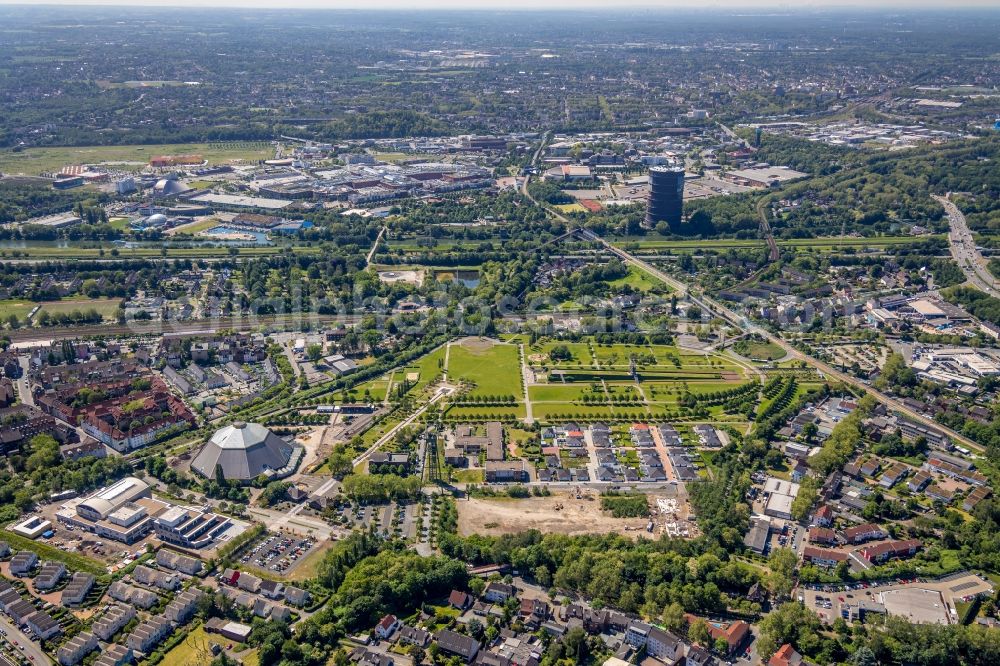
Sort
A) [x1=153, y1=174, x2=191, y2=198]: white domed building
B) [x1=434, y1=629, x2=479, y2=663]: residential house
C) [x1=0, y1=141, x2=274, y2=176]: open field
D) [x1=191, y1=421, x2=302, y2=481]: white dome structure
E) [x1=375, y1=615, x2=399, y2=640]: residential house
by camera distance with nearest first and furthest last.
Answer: [x1=434, y1=629, x2=479, y2=663]: residential house → [x1=375, y1=615, x2=399, y2=640]: residential house → [x1=191, y1=421, x2=302, y2=481]: white dome structure → [x1=153, y1=174, x2=191, y2=198]: white domed building → [x1=0, y1=141, x2=274, y2=176]: open field

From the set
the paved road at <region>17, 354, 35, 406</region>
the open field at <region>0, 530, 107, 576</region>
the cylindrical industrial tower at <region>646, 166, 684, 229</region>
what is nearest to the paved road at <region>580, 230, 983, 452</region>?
the cylindrical industrial tower at <region>646, 166, 684, 229</region>

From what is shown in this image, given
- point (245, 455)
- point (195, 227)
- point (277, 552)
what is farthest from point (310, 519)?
point (195, 227)

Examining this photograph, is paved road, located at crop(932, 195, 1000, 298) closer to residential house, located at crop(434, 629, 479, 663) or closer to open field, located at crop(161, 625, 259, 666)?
residential house, located at crop(434, 629, 479, 663)

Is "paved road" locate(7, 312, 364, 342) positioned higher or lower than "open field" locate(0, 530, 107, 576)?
higher

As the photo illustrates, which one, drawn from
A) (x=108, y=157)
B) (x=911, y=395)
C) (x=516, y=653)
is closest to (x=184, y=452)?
(x=516, y=653)

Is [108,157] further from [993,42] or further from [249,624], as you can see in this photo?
[993,42]

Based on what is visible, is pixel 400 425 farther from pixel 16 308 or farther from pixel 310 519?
pixel 16 308
